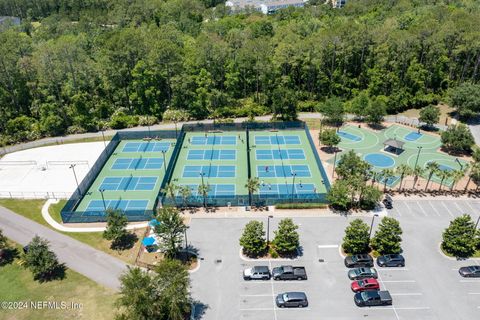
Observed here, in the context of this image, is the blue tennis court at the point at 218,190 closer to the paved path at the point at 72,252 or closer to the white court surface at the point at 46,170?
the paved path at the point at 72,252

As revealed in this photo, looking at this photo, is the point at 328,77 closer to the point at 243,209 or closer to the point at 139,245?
the point at 243,209

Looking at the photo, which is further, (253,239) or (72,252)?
(72,252)

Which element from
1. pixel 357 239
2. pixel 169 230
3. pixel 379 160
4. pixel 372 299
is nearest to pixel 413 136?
pixel 379 160

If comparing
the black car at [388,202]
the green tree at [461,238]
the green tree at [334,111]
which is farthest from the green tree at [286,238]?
the green tree at [334,111]

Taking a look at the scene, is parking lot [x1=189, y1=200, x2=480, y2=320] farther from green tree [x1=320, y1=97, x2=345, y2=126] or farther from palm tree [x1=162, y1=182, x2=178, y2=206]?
green tree [x1=320, y1=97, x2=345, y2=126]

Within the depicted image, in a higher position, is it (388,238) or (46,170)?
(388,238)

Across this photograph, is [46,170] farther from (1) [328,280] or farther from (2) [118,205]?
(1) [328,280]

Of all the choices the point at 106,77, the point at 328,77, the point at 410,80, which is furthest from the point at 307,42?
the point at 106,77
